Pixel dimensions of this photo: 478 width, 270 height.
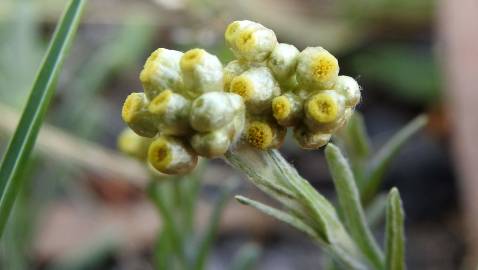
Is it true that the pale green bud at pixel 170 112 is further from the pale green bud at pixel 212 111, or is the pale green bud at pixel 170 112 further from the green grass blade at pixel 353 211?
the green grass blade at pixel 353 211

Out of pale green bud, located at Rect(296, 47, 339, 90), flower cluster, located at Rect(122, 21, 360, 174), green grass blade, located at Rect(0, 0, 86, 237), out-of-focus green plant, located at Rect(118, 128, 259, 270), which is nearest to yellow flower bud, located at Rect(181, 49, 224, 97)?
flower cluster, located at Rect(122, 21, 360, 174)

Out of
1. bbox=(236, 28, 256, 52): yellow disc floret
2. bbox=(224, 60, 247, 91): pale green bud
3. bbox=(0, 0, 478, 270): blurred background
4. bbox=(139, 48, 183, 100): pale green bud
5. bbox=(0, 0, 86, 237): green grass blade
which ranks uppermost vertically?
bbox=(236, 28, 256, 52): yellow disc floret

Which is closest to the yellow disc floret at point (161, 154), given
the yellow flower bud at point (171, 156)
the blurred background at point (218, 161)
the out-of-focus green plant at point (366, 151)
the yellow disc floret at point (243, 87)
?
the yellow flower bud at point (171, 156)

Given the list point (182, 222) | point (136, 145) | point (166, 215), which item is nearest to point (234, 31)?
point (136, 145)

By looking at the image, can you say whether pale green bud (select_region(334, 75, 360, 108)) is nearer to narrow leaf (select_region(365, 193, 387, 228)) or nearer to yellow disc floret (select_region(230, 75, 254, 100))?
yellow disc floret (select_region(230, 75, 254, 100))

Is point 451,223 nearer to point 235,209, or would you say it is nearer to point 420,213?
point 420,213

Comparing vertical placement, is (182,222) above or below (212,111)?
below

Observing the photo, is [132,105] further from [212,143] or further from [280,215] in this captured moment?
[280,215]
